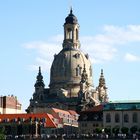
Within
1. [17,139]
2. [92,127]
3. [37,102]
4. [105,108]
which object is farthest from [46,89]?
[17,139]

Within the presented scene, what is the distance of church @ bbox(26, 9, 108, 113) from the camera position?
177125 millimetres

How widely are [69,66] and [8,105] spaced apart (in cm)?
2435

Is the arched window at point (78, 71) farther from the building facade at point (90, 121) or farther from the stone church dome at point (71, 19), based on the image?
the building facade at point (90, 121)

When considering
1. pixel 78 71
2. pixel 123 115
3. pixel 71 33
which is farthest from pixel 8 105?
pixel 123 115

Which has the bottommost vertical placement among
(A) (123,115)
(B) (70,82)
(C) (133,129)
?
(C) (133,129)

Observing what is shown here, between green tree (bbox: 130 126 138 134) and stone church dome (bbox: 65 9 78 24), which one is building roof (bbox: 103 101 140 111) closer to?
green tree (bbox: 130 126 138 134)

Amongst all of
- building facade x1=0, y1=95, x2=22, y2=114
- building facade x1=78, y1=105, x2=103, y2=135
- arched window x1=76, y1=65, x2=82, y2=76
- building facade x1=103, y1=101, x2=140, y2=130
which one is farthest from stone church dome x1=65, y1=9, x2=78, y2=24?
building facade x1=103, y1=101, x2=140, y2=130

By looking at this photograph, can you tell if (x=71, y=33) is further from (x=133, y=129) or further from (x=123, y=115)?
(x=133, y=129)

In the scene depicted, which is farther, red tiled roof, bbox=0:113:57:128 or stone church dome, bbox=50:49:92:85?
stone church dome, bbox=50:49:92:85

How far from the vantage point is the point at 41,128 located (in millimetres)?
126688

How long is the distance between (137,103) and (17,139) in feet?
84.3

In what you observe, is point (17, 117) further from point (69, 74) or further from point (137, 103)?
point (69, 74)

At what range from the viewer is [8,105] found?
171 metres

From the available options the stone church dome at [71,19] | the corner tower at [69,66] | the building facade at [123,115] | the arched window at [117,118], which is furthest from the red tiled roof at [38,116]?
the stone church dome at [71,19]
